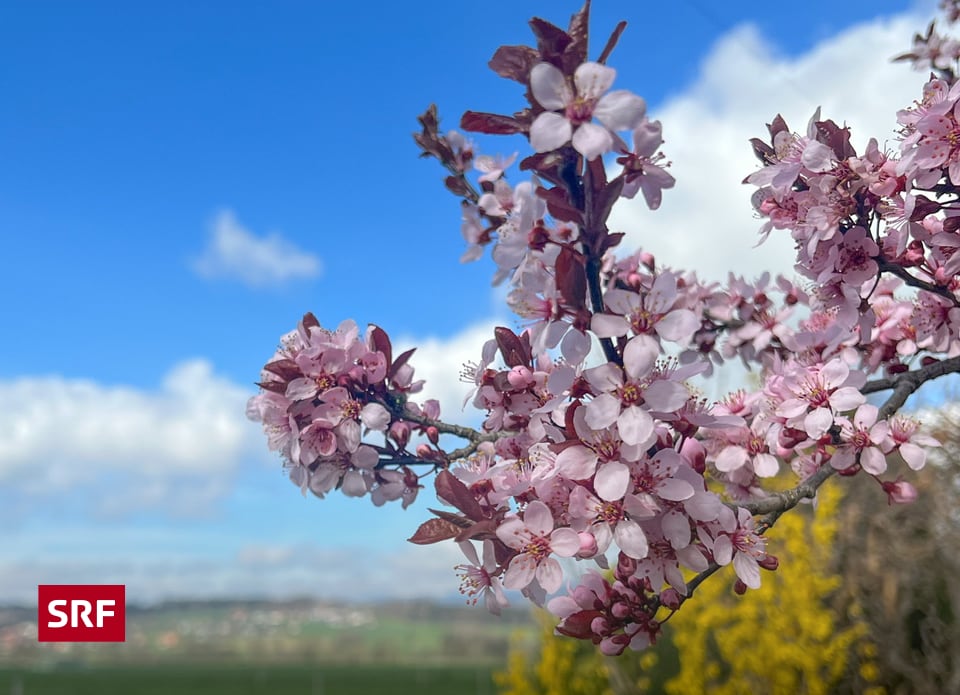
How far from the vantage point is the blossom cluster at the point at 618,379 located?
1.13 metres

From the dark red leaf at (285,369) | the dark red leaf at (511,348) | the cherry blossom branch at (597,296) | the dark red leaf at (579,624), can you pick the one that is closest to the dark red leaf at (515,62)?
the cherry blossom branch at (597,296)

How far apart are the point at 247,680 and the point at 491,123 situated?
2234 centimetres

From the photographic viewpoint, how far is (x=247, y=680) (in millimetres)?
20766

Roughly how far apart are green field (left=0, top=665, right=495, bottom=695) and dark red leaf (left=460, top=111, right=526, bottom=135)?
14748 millimetres

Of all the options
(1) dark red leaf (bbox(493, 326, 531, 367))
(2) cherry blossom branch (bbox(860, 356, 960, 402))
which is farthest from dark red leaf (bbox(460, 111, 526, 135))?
(2) cherry blossom branch (bbox(860, 356, 960, 402))

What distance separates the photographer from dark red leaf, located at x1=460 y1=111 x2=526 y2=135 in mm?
1165

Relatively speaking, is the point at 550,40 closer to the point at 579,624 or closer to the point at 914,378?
the point at 579,624

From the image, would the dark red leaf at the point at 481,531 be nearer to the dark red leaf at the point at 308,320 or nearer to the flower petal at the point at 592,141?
the flower petal at the point at 592,141

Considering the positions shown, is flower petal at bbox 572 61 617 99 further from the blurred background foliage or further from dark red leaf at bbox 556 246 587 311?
the blurred background foliage

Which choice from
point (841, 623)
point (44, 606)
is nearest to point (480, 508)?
point (44, 606)

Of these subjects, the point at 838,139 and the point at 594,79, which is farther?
the point at 838,139

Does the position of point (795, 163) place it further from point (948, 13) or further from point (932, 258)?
point (948, 13)

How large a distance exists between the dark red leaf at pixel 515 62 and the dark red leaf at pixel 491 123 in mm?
57

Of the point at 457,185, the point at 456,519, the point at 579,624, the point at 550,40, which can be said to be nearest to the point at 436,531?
the point at 456,519
